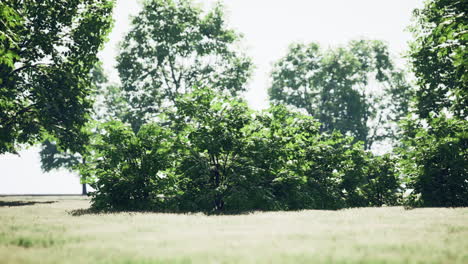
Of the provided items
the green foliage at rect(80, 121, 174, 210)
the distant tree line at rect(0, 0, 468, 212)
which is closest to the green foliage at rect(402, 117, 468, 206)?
the distant tree line at rect(0, 0, 468, 212)

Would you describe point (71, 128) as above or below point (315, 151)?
above

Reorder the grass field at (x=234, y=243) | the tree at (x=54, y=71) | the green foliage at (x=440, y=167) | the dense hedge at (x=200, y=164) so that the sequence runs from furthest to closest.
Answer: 1. the tree at (x=54, y=71)
2. the green foliage at (x=440, y=167)
3. the dense hedge at (x=200, y=164)
4. the grass field at (x=234, y=243)

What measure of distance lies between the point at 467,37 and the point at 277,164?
329 inches

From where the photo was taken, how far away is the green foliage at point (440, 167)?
16.6 m

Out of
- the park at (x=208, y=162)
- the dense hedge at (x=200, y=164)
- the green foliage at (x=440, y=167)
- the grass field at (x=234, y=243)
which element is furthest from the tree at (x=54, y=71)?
the green foliage at (x=440, y=167)

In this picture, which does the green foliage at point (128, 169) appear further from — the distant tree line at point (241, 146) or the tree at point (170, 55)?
the tree at point (170, 55)

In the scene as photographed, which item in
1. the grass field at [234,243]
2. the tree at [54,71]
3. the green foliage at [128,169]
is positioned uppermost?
the tree at [54,71]

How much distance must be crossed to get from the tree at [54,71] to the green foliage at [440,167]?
20190 millimetres

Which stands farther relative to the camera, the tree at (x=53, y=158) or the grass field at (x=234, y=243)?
the tree at (x=53, y=158)

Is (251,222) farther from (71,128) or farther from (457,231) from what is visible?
(71,128)

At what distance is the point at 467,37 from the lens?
13.6 metres

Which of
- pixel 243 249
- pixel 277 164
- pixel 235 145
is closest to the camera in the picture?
pixel 243 249

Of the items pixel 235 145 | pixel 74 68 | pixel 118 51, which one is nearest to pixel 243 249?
pixel 235 145

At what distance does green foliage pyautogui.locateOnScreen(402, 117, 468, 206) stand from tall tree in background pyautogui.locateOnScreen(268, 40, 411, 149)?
98.9 feet
